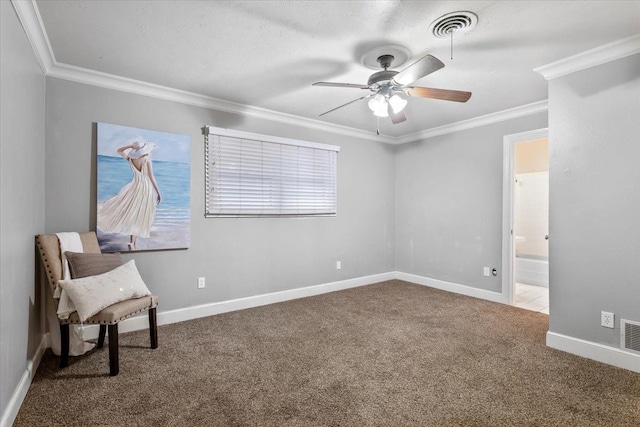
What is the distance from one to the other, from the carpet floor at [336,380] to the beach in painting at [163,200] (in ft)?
2.80

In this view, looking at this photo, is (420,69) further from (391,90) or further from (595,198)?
(595,198)

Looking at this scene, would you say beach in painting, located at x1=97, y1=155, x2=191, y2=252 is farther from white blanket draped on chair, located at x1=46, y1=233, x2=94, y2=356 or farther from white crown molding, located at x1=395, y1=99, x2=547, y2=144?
white crown molding, located at x1=395, y1=99, x2=547, y2=144

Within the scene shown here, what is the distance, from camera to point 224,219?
12.5 feet

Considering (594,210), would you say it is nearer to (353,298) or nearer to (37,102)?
(353,298)

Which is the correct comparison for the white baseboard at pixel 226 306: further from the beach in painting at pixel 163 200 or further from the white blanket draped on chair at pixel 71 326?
the beach in painting at pixel 163 200

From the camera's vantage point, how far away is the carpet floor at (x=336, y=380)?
1888 millimetres

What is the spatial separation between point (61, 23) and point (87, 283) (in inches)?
69.3

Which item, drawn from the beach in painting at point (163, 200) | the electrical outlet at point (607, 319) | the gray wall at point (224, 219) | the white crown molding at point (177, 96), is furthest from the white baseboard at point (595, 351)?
the beach in painting at point (163, 200)

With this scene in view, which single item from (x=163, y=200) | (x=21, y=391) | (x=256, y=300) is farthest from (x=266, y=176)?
(x=21, y=391)

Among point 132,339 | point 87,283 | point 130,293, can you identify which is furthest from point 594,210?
point 132,339

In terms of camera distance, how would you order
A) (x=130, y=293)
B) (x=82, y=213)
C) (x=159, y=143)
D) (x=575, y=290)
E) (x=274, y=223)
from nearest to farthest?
(x=130, y=293) → (x=575, y=290) → (x=82, y=213) → (x=159, y=143) → (x=274, y=223)

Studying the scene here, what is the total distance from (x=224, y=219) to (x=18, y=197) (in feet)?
6.41

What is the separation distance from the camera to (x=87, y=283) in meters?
2.31

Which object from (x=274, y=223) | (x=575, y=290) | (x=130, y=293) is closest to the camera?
(x=130, y=293)
